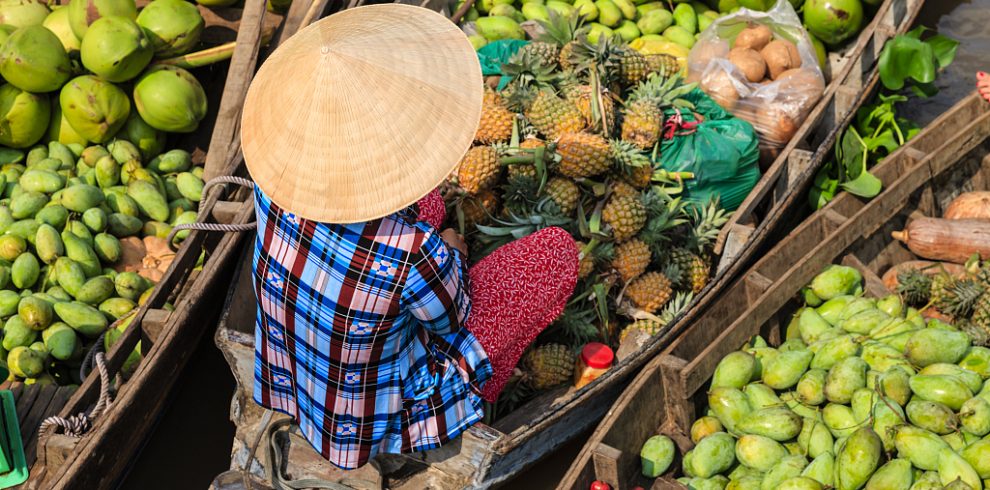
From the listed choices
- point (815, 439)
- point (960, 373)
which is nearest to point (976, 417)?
point (960, 373)

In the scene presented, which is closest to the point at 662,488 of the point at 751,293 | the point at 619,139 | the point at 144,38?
the point at 751,293

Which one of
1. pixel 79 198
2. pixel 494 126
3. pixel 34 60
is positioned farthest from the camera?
pixel 34 60

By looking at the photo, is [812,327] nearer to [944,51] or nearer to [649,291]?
[649,291]

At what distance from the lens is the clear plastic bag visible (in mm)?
4273

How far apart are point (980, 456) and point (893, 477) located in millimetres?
282

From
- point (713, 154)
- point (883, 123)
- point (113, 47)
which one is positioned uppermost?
point (113, 47)

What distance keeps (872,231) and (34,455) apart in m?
3.62

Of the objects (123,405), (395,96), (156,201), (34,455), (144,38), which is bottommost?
(34,455)

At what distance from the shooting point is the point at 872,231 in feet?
12.3

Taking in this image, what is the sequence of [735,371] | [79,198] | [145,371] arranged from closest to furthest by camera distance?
[735,371]
[145,371]
[79,198]

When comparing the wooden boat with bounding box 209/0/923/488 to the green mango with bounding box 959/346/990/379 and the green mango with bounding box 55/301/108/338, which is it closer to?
the green mango with bounding box 55/301/108/338

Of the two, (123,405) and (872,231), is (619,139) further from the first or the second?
(123,405)

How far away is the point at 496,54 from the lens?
4.19 meters

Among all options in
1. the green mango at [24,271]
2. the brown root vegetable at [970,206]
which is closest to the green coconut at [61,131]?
the green mango at [24,271]
